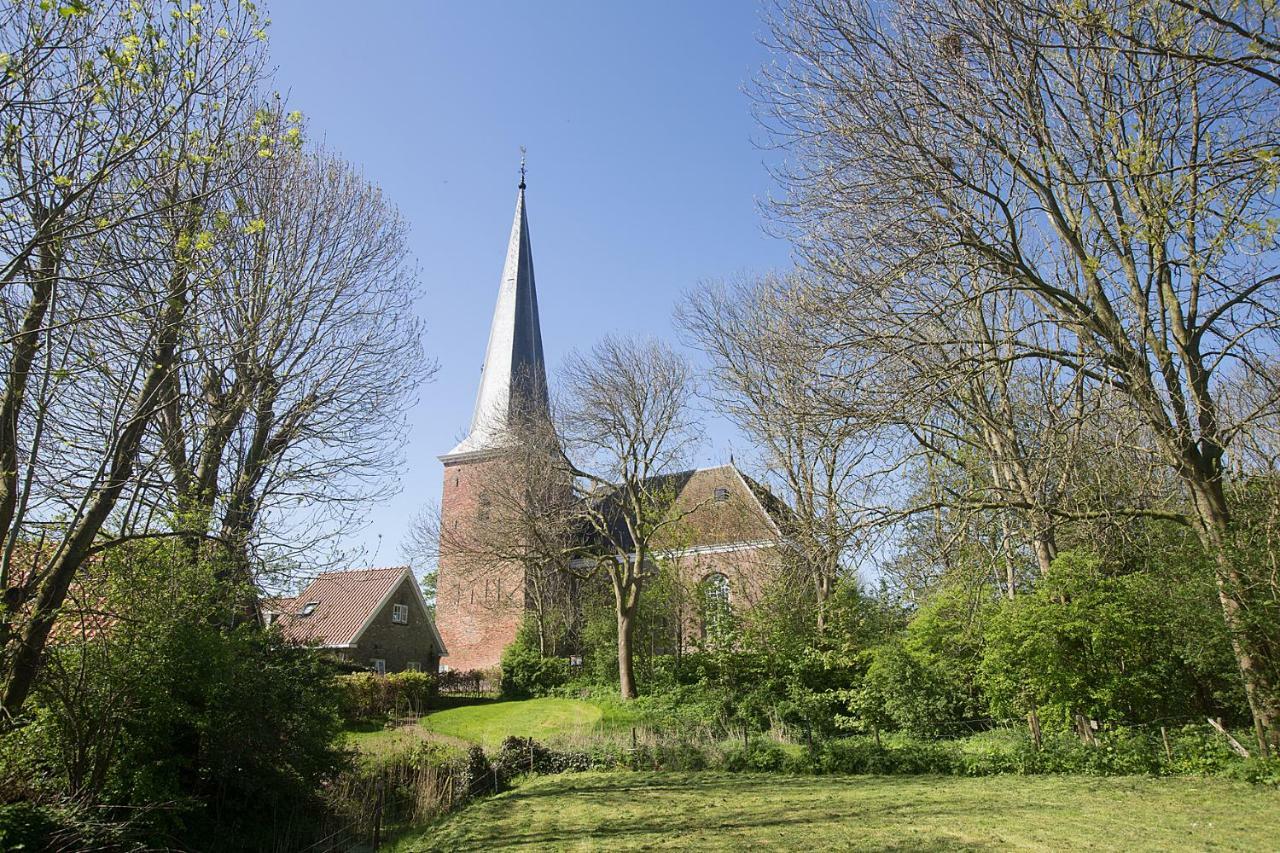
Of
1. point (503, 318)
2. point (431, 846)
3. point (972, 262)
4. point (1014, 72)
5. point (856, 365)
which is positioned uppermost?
point (503, 318)

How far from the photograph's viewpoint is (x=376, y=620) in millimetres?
A: 26188

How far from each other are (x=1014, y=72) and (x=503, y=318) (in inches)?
1105

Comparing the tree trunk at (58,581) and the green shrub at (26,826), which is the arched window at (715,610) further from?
the green shrub at (26,826)

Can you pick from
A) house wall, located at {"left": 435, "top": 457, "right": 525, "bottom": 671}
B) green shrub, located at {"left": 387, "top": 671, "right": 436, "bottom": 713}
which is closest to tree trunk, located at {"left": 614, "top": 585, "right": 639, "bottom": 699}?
green shrub, located at {"left": 387, "top": 671, "right": 436, "bottom": 713}

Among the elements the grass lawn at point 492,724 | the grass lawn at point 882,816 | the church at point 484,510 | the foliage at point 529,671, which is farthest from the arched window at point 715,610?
the grass lawn at point 882,816

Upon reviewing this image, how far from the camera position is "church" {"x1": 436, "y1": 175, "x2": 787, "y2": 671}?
78.9 feet

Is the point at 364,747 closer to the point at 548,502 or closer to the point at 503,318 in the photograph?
the point at 548,502

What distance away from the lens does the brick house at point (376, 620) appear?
83.1 ft

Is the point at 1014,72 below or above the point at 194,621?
above

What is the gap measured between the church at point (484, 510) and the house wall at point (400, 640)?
1803 mm

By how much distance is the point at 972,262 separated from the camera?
8.26 meters

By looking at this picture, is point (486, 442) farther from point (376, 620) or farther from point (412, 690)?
point (412, 690)

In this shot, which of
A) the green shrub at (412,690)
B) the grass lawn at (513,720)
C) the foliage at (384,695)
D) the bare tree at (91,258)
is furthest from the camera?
the green shrub at (412,690)

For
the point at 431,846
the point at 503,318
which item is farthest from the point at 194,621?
the point at 503,318
